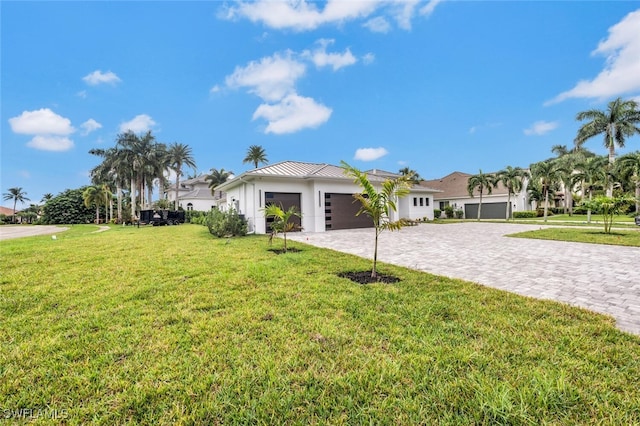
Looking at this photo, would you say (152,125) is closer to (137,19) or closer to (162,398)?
(137,19)

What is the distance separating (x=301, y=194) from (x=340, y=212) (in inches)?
115

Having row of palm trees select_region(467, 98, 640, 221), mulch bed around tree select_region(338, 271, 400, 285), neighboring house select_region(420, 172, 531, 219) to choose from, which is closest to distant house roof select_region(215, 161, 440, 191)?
mulch bed around tree select_region(338, 271, 400, 285)

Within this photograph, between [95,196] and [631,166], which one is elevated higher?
[631,166]

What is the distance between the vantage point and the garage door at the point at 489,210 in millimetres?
33500

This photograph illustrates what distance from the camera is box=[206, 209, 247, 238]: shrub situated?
13.1 metres

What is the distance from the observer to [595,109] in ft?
101

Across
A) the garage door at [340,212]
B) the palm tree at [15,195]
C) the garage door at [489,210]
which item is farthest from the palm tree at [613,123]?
the palm tree at [15,195]

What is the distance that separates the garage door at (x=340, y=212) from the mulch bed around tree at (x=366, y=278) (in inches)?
434

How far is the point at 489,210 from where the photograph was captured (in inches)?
1346

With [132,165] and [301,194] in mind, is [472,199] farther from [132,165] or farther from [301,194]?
[132,165]

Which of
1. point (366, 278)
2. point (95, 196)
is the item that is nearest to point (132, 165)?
point (95, 196)

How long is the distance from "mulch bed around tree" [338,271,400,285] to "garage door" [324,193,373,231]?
1102 centimetres

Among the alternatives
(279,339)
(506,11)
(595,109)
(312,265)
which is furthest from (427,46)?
(595,109)

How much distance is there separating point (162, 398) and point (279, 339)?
3.77ft
